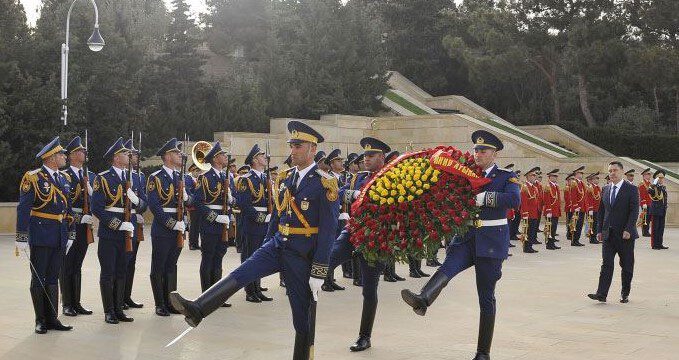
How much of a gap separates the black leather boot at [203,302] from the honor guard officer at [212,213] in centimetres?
421

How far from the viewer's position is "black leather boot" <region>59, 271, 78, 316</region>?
33.8 feet

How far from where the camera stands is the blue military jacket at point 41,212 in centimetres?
914

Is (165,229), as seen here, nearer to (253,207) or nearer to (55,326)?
(55,326)

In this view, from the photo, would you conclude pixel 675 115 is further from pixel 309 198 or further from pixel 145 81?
pixel 309 198

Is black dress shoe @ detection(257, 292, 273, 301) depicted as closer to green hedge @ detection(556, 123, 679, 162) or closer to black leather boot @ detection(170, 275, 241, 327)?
black leather boot @ detection(170, 275, 241, 327)

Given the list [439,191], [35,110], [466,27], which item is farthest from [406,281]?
[466,27]

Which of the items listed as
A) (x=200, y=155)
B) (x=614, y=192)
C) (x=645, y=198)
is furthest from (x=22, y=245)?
(x=645, y=198)

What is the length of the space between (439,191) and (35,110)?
56.7 ft

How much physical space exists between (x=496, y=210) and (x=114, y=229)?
413cm

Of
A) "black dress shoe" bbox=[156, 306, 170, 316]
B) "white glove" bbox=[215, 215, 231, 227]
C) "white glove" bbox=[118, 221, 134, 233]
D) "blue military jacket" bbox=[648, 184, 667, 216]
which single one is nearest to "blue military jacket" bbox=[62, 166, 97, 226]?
"white glove" bbox=[118, 221, 134, 233]

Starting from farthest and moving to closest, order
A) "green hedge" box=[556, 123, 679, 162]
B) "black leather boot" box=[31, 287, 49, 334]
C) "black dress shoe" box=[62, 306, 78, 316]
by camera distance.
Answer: "green hedge" box=[556, 123, 679, 162], "black dress shoe" box=[62, 306, 78, 316], "black leather boot" box=[31, 287, 49, 334]

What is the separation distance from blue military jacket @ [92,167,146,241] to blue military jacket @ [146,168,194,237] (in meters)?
0.30

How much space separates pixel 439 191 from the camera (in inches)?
309

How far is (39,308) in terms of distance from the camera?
9164mm
